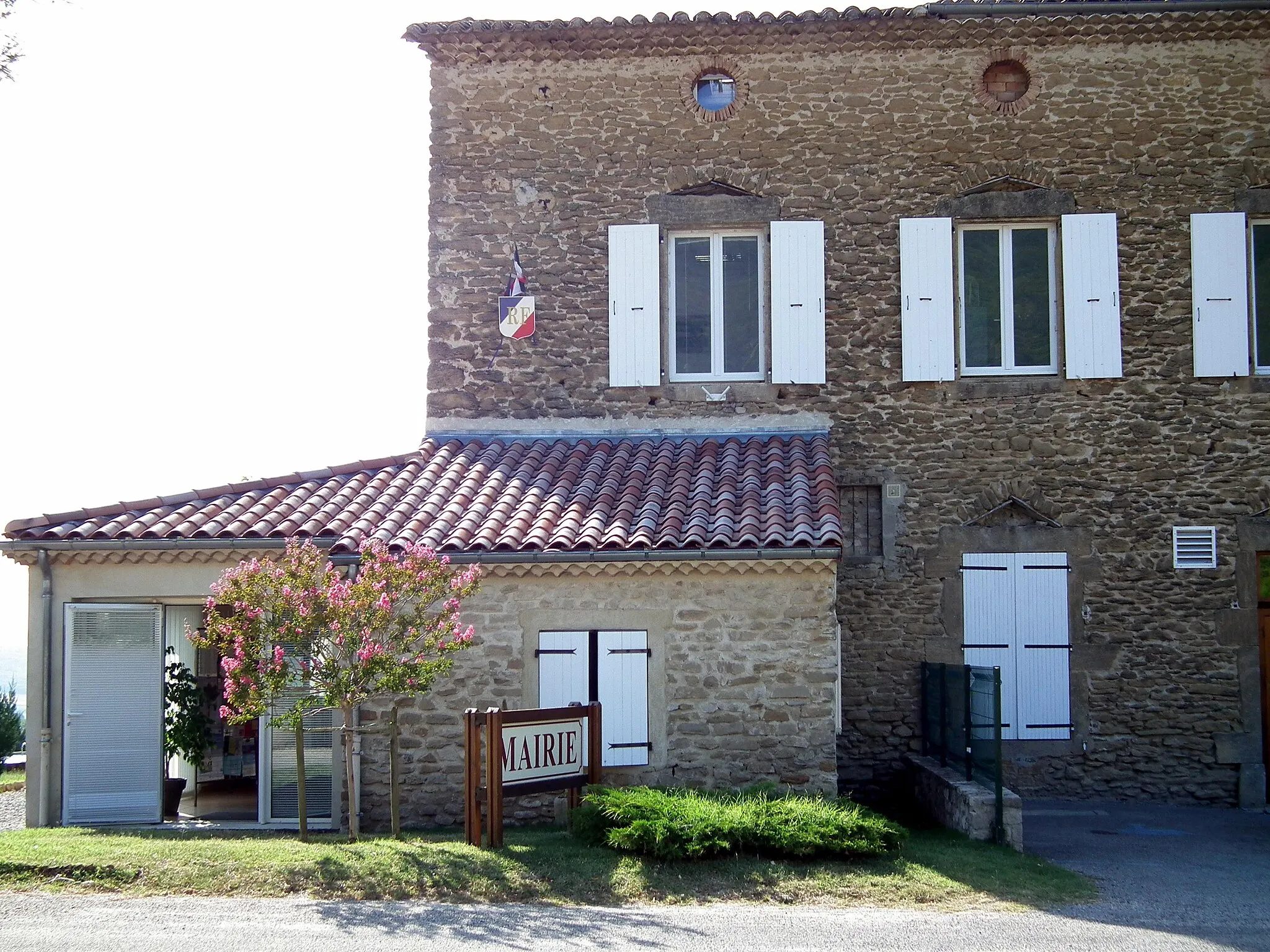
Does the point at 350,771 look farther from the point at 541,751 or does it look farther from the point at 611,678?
the point at 611,678

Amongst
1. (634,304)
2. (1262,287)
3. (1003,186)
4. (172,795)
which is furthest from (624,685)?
(1262,287)

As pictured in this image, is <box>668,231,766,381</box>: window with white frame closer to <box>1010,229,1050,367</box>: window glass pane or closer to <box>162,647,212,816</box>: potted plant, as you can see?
<box>1010,229,1050,367</box>: window glass pane

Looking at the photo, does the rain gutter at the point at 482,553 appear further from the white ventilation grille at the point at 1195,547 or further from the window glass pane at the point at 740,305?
the white ventilation grille at the point at 1195,547

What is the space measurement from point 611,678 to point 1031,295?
6.02 metres

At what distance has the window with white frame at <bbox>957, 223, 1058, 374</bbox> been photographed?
13.1m

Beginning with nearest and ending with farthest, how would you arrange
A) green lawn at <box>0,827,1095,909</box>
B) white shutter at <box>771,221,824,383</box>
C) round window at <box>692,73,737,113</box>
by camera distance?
green lawn at <box>0,827,1095,909</box> < white shutter at <box>771,221,824,383</box> < round window at <box>692,73,737,113</box>

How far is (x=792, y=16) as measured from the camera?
13008 mm

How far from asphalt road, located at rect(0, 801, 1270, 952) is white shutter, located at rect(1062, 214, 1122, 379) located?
19.9ft

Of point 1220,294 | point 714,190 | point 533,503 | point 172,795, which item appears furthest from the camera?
point 714,190

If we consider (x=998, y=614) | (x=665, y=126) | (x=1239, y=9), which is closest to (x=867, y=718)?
(x=998, y=614)

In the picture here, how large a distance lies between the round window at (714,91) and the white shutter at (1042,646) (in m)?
5.47

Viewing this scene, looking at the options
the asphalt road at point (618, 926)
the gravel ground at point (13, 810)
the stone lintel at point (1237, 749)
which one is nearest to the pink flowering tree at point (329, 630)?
the asphalt road at point (618, 926)

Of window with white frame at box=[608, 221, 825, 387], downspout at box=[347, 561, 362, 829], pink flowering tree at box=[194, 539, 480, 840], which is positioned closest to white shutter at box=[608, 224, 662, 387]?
window with white frame at box=[608, 221, 825, 387]

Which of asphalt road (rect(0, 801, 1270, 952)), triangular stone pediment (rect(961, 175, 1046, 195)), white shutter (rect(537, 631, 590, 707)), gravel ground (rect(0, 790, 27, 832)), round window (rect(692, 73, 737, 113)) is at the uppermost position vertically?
round window (rect(692, 73, 737, 113))
